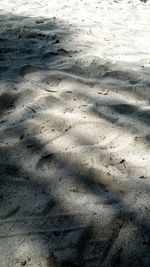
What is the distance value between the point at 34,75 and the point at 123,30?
6.18 feet

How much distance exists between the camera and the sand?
1.62 metres

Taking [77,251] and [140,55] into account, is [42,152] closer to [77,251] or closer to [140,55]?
[77,251]

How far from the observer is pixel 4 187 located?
1.95m

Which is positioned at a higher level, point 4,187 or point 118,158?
point 118,158

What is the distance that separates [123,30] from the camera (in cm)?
461

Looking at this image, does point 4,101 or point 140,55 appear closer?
point 4,101

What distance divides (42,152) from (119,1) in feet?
16.9

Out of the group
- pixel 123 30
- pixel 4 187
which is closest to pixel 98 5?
pixel 123 30

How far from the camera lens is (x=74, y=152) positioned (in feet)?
7.11

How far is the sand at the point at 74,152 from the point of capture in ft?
5.33

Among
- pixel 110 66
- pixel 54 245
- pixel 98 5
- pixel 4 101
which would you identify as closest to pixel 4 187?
pixel 54 245

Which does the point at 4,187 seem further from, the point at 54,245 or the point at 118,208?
the point at 118,208

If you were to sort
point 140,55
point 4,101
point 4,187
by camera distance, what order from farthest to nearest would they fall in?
point 140,55 → point 4,101 → point 4,187

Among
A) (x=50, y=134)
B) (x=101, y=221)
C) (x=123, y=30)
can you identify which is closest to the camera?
(x=101, y=221)
